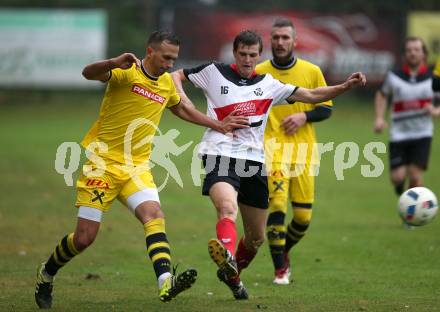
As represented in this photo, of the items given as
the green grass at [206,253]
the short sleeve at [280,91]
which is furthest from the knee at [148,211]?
the short sleeve at [280,91]

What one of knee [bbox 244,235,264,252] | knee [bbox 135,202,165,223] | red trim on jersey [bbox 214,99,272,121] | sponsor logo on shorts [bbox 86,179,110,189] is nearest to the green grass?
knee [bbox 244,235,264,252]

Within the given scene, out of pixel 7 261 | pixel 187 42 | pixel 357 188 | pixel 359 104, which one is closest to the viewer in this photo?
pixel 7 261

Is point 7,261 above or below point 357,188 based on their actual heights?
above

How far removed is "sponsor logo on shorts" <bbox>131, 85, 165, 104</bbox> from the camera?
7.82 meters

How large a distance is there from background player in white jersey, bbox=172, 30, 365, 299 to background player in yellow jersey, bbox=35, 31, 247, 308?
55 centimetres

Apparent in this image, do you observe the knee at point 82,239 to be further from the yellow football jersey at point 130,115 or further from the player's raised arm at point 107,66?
the player's raised arm at point 107,66

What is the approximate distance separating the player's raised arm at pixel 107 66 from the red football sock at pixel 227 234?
5.06 feet

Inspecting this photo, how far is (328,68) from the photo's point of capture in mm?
31750

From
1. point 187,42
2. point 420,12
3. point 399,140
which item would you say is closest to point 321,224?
point 399,140

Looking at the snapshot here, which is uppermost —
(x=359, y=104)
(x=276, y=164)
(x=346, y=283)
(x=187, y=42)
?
(x=276, y=164)

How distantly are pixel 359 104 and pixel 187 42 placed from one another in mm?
6862

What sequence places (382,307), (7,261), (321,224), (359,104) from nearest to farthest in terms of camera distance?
(382,307), (7,261), (321,224), (359,104)

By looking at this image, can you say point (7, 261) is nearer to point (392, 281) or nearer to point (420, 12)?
point (392, 281)

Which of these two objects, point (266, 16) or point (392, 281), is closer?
point (392, 281)
